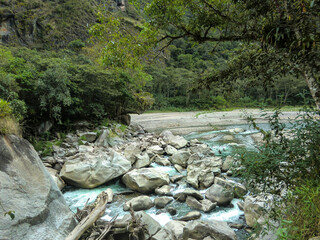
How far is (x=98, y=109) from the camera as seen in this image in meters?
13.2

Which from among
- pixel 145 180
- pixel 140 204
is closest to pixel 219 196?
pixel 140 204

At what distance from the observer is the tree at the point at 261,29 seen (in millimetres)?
1812

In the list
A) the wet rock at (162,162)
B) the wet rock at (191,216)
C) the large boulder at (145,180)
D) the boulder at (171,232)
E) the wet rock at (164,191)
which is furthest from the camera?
the wet rock at (162,162)

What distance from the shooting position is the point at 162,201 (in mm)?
5441

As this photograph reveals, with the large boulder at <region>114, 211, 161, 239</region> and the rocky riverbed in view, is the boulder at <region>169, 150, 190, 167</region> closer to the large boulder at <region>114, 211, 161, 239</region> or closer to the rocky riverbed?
the rocky riverbed

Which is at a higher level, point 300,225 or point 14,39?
point 14,39

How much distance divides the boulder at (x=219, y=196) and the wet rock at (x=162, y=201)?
3.83 ft

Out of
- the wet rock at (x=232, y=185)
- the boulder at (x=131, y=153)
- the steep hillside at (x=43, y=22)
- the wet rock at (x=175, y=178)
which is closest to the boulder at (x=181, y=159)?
the wet rock at (x=175, y=178)

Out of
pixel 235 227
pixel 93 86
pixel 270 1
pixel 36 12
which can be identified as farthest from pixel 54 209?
pixel 36 12

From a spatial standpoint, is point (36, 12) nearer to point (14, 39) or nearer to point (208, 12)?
point (14, 39)

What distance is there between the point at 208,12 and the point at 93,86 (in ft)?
35.1

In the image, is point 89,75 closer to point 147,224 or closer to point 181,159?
point 181,159

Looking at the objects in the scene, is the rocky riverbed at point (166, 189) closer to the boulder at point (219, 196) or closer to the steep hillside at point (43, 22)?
the boulder at point (219, 196)

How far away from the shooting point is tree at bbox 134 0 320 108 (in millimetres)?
1812
